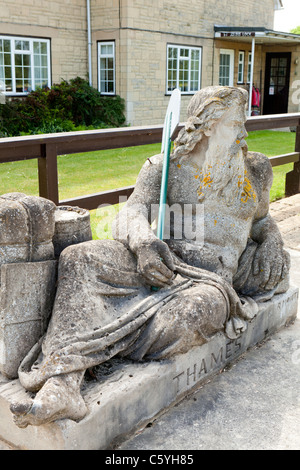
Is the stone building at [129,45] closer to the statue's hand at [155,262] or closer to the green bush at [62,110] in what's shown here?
the green bush at [62,110]

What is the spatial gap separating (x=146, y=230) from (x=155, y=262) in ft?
0.69

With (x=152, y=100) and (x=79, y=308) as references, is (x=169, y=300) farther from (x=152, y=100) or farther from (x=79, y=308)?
(x=152, y=100)

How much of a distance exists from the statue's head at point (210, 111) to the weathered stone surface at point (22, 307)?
97 cm

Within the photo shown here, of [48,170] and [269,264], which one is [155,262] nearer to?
[269,264]

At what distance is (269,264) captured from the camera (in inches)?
118

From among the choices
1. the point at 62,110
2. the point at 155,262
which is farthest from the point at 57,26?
the point at 155,262

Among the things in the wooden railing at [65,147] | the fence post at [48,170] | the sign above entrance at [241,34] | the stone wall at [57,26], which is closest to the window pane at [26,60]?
the stone wall at [57,26]

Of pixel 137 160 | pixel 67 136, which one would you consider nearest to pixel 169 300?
pixel 67 136

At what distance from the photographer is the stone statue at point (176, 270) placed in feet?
6.84

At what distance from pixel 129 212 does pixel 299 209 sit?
4.75 m

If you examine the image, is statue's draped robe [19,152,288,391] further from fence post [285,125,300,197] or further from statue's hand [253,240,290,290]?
fence post [285,125,300,197]

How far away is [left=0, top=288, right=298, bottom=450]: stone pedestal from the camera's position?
1.96m

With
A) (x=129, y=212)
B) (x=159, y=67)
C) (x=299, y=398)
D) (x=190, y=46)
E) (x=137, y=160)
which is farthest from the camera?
(x=190, y=46)

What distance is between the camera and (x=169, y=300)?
2.44 m
